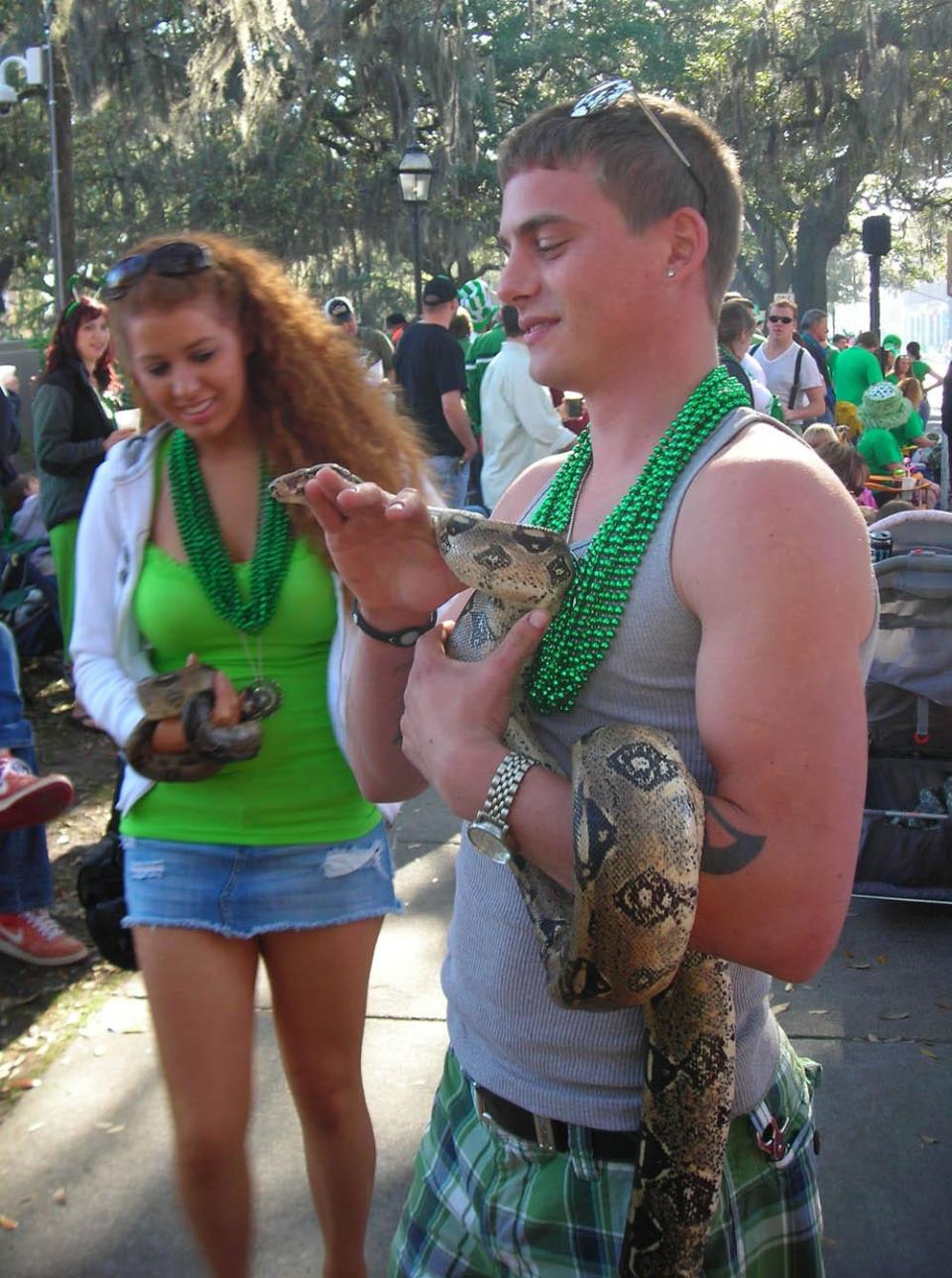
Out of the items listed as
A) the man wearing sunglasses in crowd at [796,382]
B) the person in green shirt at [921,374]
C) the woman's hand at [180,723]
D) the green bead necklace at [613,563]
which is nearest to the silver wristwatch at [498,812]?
the green bead necklace at [613,563]

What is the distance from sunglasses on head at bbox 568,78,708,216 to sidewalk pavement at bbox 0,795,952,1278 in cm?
269

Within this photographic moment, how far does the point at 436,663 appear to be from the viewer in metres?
1.84

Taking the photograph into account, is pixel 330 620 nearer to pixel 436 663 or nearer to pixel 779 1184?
pixel 436 663

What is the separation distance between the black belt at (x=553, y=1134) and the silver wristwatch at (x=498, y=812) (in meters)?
0.40

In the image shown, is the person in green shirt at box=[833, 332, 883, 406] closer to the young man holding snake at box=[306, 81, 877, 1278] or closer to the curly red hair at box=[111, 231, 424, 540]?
the curly red hair at box=[111, 231, 424, 540]

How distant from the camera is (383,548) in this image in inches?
76.0

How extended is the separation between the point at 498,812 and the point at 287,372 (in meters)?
1.73

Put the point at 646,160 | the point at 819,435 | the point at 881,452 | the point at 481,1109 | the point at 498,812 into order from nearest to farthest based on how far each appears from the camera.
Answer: the point at 498,812
the point at 646,160
the point at 481,1109
the point at 819,435
the point at 881,452

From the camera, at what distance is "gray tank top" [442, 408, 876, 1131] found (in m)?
1.64

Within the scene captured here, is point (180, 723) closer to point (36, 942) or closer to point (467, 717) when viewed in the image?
point (467, 717)

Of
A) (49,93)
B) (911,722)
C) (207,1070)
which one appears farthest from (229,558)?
(49,93)

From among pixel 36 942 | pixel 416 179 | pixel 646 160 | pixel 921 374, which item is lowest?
pixel 921 374

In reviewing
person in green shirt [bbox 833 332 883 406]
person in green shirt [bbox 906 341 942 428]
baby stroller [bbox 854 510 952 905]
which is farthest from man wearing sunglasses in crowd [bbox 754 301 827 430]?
person in green shirt [bbox 906 341 942 428]

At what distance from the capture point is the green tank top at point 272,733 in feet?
9.14
